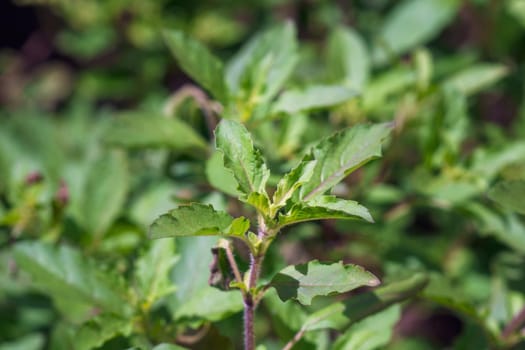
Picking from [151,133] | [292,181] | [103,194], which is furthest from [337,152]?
[103,194]

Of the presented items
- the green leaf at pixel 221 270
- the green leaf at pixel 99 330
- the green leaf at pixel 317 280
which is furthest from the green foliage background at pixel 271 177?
the green leaf at pixel 317 280

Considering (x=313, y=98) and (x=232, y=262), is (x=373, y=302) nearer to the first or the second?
(x=232, y=262)

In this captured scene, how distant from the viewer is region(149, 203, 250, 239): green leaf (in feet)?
2.92

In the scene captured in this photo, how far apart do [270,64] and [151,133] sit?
255 mm


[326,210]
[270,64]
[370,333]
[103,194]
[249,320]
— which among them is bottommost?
[370,333]

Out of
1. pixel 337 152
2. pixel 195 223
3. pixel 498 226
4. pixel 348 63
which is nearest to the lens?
pixel 195 223

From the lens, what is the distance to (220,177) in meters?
1.22

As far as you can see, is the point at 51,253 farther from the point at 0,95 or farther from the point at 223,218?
the point at 0,95

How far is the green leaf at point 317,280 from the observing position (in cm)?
93

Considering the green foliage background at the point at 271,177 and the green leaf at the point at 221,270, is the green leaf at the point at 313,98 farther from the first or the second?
the green leaf at the point at 221,270

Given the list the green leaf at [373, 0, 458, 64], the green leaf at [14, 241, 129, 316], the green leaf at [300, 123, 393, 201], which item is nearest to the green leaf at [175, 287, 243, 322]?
the green leaf at [14, 241, 129, 316]

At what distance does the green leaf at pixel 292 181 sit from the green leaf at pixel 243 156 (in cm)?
2

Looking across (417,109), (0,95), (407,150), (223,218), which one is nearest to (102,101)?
(0,95)

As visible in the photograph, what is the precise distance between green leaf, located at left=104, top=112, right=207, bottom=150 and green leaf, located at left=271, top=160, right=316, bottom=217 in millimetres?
414
